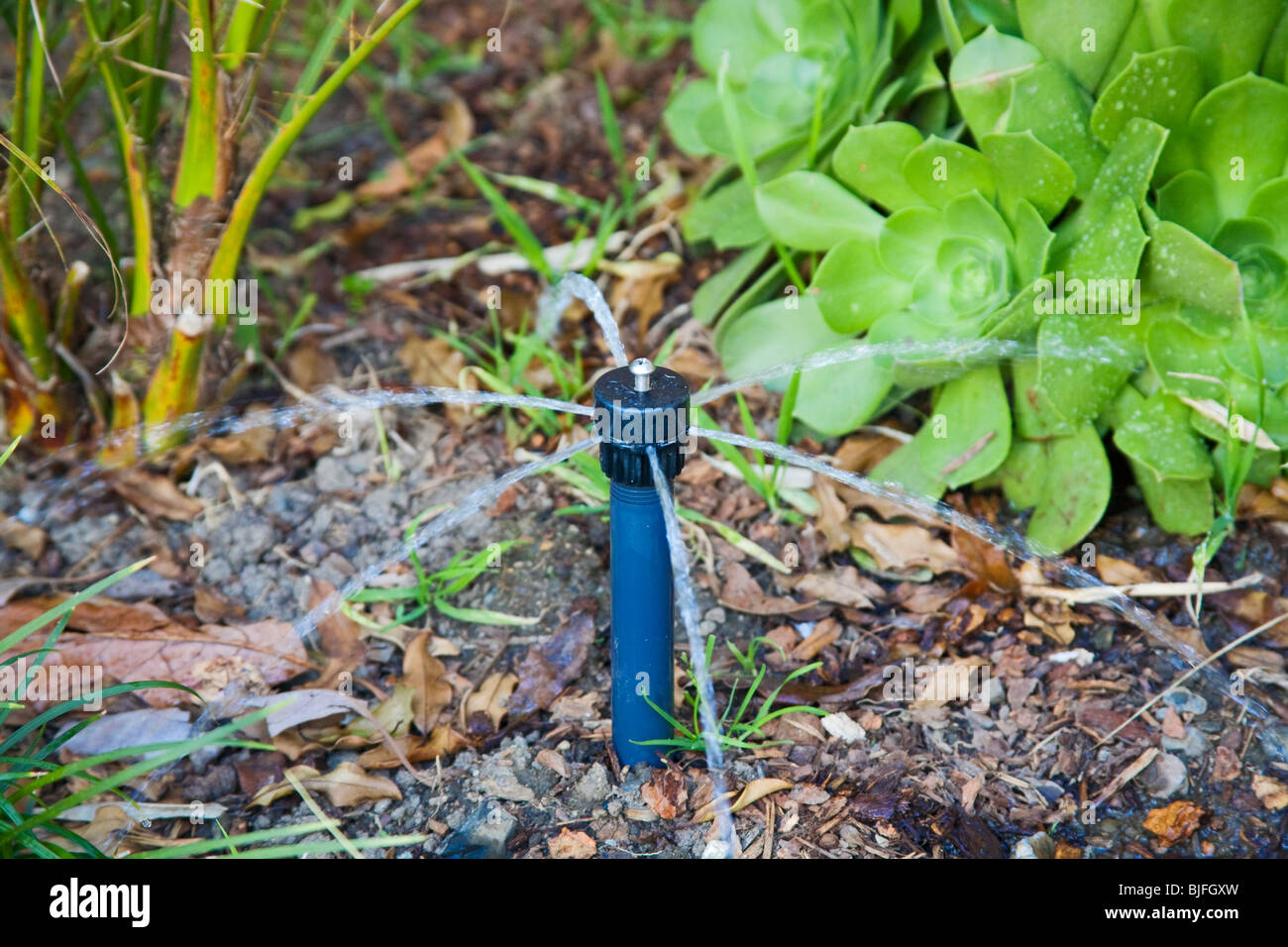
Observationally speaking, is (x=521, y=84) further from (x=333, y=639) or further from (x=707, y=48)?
(x=333, y=639)

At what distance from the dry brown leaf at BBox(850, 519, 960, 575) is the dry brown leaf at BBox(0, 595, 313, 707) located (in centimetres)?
89

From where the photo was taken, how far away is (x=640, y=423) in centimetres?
131

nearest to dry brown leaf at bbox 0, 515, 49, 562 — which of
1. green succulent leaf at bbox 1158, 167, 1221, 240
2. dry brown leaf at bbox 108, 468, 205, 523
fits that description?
dry brown leaf at bbox 108, 468, 205, 523

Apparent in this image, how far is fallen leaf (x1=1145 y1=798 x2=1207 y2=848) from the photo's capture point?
1550mm

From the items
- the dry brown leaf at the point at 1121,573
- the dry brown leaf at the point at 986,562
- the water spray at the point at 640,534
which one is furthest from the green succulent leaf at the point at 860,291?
the water spray at the point at 640,534

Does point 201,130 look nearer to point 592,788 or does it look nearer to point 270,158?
point 270,158

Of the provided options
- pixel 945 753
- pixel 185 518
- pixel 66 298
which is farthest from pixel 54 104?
pixel 945 753

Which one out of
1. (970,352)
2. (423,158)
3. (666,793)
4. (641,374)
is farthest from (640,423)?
(423,158)

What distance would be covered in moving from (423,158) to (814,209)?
1155mm

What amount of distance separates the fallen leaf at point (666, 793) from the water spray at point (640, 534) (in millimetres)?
44

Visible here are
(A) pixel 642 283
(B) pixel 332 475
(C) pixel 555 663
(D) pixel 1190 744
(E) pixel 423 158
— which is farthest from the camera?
(E) pixel 423 158

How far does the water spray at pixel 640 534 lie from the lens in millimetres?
1318

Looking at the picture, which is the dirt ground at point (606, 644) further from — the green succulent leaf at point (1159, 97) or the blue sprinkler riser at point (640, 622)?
the green succulent leaf at point (1159, 97)

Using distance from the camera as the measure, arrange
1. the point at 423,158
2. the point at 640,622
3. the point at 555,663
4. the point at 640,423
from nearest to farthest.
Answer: the point at 640,423, the point at 640,622, the point at 555,663, the point at 423,158
